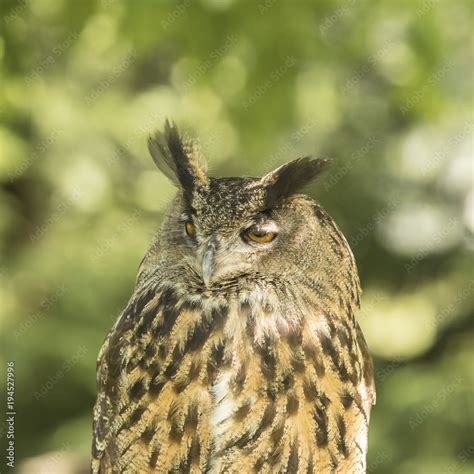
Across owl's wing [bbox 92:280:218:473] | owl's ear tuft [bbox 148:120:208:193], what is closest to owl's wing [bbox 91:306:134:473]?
owl's wing [bbox 92:280:218:473]

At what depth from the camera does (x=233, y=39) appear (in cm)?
298

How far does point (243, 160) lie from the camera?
4.97 metres

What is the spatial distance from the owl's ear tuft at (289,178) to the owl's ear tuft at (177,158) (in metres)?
0.19

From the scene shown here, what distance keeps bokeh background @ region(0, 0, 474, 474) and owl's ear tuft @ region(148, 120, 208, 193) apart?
85cm

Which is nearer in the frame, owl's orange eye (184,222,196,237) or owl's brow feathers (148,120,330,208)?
owl's brow feathers (148,120,330,208)

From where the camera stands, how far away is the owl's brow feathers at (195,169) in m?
2.10

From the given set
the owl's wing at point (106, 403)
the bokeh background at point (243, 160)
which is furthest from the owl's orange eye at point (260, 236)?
the bokeh background at point (243, 160)

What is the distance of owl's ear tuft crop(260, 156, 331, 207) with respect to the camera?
209cm

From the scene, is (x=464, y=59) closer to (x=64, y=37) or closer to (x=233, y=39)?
(x=233, y=39)

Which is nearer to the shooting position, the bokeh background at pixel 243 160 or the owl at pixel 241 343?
the owl at pixel 241 343

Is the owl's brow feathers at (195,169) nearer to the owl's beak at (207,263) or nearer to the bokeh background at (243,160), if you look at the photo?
the owl's beak at (207,263)

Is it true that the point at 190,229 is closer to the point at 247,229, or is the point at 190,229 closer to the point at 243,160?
the point at 247,229

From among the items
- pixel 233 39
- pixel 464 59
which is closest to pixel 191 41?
pixel 233 39

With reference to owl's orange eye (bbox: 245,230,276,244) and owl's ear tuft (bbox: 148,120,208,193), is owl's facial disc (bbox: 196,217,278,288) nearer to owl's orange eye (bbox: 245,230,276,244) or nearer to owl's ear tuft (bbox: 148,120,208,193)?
owl's orange eye (bbox: 245,230,276,244)
